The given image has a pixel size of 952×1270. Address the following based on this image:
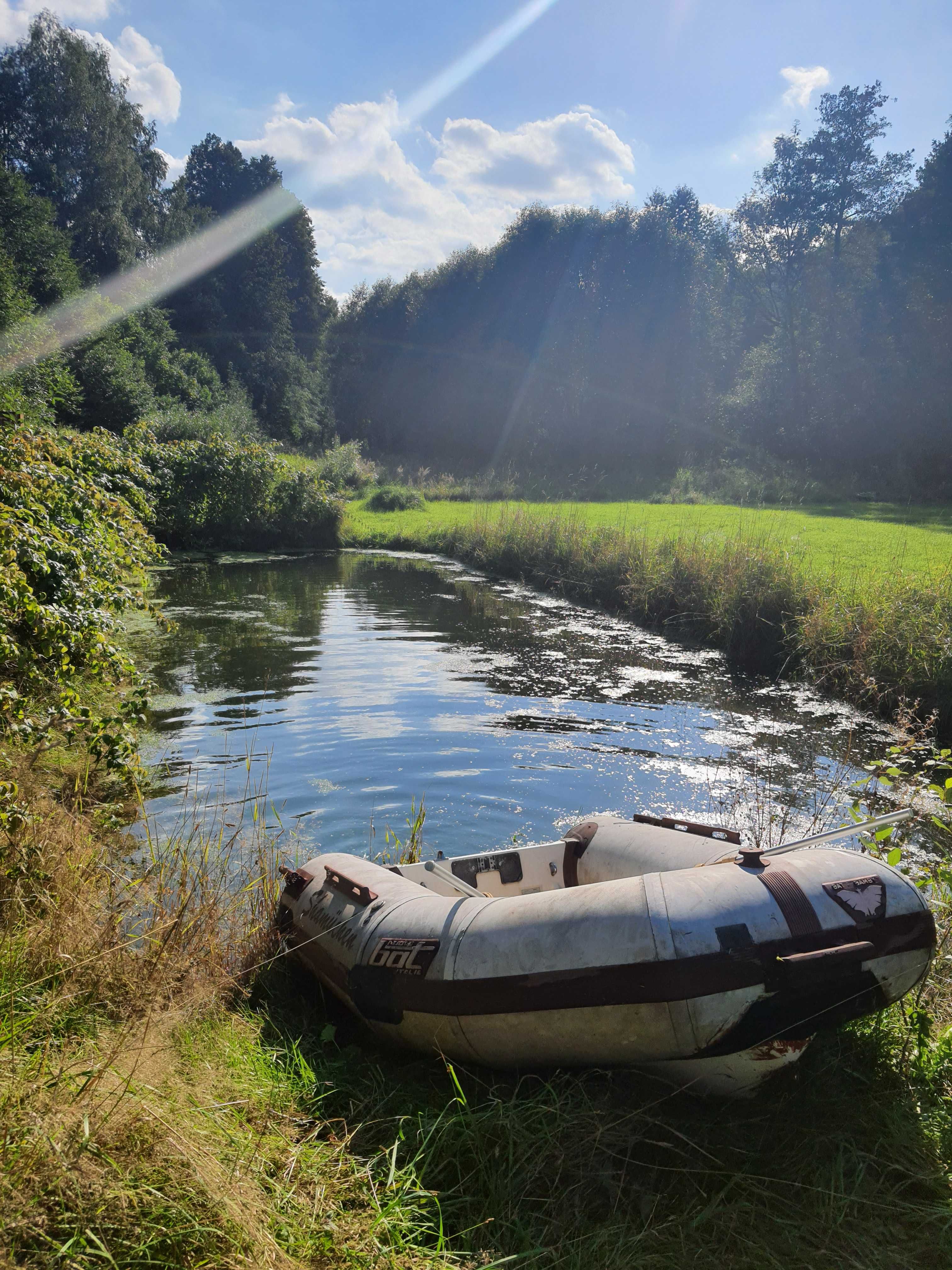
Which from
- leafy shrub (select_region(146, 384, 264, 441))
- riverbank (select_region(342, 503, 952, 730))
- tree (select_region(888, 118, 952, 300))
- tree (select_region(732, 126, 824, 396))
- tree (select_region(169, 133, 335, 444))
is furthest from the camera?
tree (select_region(169, 133, 335, 444))

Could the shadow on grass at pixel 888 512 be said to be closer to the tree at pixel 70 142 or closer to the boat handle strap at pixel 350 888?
the boat handle strap at pixel 350 888

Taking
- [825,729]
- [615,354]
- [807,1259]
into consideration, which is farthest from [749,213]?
[807,1259]

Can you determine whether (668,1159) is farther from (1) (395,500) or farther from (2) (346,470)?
(2) (346,470)

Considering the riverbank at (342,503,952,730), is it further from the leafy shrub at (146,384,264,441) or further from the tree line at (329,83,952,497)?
the tree line at (329,83,952,497)

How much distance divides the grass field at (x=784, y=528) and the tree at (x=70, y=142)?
23.1 metres

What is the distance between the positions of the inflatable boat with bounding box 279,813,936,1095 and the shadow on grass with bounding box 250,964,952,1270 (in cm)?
12

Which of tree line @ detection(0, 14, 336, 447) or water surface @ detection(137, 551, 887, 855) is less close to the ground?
tree line @ detection(0, 14, 336, 447)

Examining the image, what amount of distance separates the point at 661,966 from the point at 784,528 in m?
13.8

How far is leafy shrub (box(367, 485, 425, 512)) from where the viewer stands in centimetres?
2670

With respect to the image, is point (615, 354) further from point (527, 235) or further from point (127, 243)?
point (127, 243)

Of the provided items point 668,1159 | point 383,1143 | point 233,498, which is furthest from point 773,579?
point 233,498

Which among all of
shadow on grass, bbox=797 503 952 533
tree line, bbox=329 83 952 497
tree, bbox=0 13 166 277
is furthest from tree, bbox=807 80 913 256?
tree, bbox=0 13 166 277

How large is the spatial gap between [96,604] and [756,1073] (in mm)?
4316

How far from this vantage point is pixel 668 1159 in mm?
2328
